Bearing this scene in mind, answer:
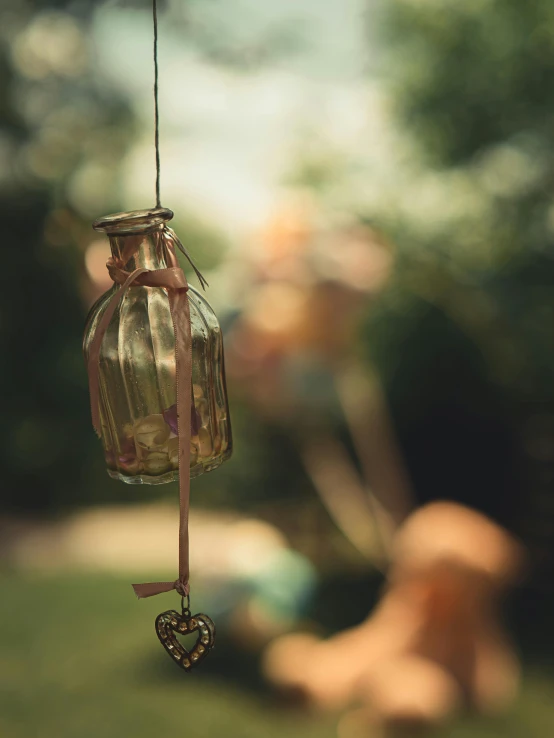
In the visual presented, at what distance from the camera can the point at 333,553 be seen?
265 centimetres

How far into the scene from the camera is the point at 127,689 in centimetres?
229

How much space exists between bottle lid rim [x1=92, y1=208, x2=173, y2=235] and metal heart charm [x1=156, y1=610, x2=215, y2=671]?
0.93 feet

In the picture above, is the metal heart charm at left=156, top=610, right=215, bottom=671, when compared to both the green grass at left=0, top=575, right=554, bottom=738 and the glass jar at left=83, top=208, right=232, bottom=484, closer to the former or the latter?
the glass jar at left=83, top=208, right=232, bottom=484

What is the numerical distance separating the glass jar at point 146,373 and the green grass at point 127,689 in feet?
5.34

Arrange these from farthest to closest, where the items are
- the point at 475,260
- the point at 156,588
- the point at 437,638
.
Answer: the point at 475,260 < the point at 437,638 < the point at 156,588

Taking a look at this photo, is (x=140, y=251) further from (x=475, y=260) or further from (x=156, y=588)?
(x=475, y=260)

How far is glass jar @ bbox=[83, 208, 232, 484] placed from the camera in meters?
0.67

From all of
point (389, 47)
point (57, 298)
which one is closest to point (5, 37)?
point (57, 298)

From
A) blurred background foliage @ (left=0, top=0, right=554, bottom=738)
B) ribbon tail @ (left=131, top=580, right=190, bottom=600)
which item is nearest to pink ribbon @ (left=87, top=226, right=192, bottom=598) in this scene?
ribbon tail @ (left=131, top=580, right=190, bottom=600)

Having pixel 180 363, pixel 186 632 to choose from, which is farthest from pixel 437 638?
pixel 180 363

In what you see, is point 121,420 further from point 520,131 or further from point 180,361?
point 520,131

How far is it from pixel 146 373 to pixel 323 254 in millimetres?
1828

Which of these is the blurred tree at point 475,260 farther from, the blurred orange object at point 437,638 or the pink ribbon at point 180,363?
the pink ribbon at point 180,363

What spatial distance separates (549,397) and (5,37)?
234 centimetres
